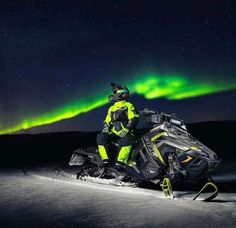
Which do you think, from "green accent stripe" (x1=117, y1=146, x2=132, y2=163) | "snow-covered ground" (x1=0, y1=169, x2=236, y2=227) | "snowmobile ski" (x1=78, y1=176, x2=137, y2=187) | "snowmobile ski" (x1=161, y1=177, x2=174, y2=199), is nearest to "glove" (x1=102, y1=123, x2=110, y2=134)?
"green accent stripe" (x1=117, y1=146, x2=132, y2=163)

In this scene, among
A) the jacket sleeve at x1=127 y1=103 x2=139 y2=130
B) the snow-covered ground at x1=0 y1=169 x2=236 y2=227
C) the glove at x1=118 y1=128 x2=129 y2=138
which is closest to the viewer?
the snow-covered ground at x1=0 y1=169 x2=236 y2=227

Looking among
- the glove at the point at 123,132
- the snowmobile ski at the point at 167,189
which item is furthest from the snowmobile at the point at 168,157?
the glove at the point at 123,132

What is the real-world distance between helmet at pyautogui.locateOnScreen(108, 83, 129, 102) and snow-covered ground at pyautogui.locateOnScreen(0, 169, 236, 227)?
6.26 feet

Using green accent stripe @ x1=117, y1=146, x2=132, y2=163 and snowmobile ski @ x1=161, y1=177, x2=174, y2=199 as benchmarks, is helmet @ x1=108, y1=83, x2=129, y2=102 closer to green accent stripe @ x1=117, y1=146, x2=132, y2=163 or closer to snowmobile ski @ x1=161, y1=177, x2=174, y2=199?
green accent stripe @ x1=117, y1=146, x2=132, y2=163

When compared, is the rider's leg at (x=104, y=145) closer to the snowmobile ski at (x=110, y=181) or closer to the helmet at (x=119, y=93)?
the snowmobile ski at (x=110, y=181)

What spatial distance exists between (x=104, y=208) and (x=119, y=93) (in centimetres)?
309

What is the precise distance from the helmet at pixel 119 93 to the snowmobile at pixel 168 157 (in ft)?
2.67

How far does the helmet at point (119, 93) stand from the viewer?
936 centimetres

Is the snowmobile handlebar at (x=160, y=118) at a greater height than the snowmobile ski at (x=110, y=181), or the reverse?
the snowmobile handlebar at (x=160, y=118)

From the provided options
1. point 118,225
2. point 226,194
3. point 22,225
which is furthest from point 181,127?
point 22,225

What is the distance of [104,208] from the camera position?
275 inches

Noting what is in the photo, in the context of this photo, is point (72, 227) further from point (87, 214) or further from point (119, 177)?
point (119, 177)

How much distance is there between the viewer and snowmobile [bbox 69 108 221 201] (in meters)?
7.41

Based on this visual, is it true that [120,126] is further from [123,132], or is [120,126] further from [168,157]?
[168,157]
